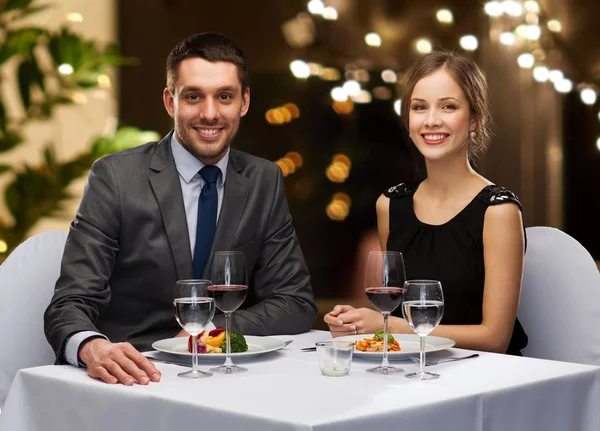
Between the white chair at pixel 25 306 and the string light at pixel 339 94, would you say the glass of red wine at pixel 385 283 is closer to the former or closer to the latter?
the white chair at pixel 25 306

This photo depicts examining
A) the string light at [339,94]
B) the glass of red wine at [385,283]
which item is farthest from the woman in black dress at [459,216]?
the string light at [339,94]

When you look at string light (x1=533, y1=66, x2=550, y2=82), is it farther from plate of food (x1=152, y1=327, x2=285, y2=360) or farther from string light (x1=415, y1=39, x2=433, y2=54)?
plate of food (x1=152, y1=327, x2=285, y2=360)

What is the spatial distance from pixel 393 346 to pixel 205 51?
0.98m

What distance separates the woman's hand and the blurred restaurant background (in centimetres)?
279

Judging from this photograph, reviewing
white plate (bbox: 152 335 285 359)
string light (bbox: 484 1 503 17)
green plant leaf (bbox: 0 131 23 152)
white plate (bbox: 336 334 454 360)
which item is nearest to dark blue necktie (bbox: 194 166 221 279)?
white plate (bbox: 152 335 285 359)

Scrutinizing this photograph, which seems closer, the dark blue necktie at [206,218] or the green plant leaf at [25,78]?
the dark blue necktie at [206,218]

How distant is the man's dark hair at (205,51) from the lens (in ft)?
7.68

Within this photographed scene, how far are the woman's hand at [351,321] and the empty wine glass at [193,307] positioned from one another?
47cm

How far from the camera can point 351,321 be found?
6.60ft

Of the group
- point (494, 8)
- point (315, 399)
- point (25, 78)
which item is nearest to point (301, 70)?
point (494, 8)

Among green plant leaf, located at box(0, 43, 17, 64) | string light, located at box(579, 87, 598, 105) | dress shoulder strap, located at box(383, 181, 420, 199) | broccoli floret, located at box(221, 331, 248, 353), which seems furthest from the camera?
string light, located at box(579, 87, 598, 105)

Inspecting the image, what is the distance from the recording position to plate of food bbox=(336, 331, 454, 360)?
1728mm

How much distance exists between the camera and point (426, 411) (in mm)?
1373

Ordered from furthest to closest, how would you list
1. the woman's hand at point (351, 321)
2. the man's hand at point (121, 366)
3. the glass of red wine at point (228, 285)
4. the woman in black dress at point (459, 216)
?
the woman in black dress at point (459, 216) < the woman's hand at point (351, 321) < the glass of red wine at point (228, 285) < the man's hand at point (121, 366)
